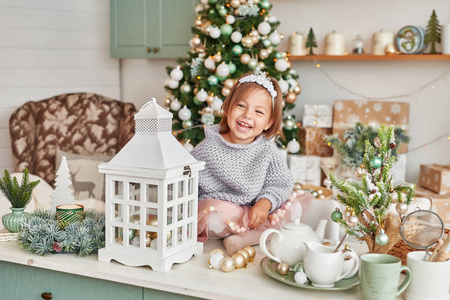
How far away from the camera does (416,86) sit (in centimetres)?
384

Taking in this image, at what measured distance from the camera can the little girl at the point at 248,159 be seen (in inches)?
71.2

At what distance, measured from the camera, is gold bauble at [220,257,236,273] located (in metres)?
1.44

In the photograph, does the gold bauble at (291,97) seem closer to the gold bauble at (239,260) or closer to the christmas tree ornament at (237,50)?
the christmas tree ornament at (237,50)

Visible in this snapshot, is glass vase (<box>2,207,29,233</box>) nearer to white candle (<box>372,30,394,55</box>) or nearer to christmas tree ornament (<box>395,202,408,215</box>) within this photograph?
christmas tree ornament (<box>395,202,408,215</box>)

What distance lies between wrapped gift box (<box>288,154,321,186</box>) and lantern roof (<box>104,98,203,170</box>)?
90.6 inches

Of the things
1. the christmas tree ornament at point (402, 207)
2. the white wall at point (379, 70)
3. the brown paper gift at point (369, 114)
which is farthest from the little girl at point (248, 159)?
the white wall at point (379, 70)

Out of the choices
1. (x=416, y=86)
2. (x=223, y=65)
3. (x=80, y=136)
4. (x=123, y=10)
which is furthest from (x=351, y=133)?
(x=123, y=10)

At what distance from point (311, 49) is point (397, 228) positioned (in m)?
2.64

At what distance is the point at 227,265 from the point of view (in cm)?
144

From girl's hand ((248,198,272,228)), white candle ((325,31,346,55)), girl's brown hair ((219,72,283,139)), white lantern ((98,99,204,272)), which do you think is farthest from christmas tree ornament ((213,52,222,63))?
white lantern ((98,99,204,272))

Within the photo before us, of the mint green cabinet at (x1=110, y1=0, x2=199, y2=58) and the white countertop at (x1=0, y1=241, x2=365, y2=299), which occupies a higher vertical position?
the mint green cabinet at (x1=110, y1=0, x2=199, y2=58)

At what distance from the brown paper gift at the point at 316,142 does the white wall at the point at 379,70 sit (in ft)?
1.11

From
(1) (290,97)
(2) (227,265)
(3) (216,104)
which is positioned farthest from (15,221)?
(1) (290,97)

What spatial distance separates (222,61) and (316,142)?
866 millimetres
